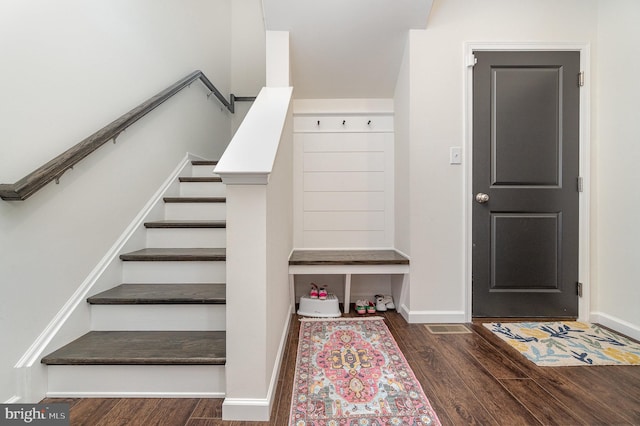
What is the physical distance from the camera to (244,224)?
1105mm

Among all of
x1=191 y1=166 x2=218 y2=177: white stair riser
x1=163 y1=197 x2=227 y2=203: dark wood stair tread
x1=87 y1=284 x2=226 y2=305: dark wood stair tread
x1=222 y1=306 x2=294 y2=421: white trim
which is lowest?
Answer: x1=222 y1=306 x2=294 y2=421: white trim

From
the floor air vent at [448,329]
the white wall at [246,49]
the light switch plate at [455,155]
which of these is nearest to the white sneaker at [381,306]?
the floor air vent at [448,329]

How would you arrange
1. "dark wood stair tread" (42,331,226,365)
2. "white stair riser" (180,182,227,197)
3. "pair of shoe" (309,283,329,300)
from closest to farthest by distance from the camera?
"dark wood stair tread" (42,331,226,365) → "pair of shoe" (309,283,329,300) → "white stair riser" (180,182,227,197)

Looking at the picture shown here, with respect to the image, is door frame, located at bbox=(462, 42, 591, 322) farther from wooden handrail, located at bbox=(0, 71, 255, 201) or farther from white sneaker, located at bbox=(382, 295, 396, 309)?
wooden handrail, located at bbox=(0, 71, 255, 201)

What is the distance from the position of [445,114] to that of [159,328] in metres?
2.14

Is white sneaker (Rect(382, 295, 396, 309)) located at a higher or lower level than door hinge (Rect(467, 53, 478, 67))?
lower

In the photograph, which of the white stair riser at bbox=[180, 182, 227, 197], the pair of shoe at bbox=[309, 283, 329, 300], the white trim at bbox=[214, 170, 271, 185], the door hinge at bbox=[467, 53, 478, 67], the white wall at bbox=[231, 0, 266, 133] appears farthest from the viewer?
the white wall at bbox=[231, 0, 266, 133]

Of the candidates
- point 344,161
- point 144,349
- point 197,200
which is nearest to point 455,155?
point 344,161

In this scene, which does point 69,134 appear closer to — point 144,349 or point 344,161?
point 144,349

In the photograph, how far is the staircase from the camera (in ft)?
4.02

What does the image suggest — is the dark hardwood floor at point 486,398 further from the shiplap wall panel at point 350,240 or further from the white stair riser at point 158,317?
the shiplap wall panel at point 350,240

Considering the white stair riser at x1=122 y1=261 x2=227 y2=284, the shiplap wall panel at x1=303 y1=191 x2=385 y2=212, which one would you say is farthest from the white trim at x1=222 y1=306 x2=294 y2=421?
the shiplap wall panel at x1=303 y1=191 x2=385 y2=212

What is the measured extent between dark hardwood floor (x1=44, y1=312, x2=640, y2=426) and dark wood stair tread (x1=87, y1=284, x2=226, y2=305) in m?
0.40

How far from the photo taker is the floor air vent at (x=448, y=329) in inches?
74.0
